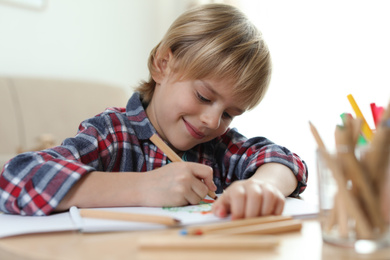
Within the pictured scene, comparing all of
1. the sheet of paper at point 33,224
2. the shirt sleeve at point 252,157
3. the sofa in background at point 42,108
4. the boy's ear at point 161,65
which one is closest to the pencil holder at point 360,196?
the sheet of paper at point 33,224

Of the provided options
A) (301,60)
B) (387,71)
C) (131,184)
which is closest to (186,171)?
(131,184)

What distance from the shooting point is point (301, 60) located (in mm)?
1782

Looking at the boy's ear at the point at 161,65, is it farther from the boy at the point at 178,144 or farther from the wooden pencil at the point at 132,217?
the wooden pencil at the point at 132,217

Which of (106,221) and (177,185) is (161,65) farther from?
(106,221)

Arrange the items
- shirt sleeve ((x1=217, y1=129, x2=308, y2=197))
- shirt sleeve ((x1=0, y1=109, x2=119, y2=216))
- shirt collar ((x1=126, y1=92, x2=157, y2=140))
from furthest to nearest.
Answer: shirt collar ((x1=126, y1=92, x2=157, y2=140)), shirt sleeve ((x1=217, y1=129, x2=308, y2=197)), shirt sleeve ((x1=0, y1=109, x2=119, y2=216))

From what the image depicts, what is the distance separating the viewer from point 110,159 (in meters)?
0.84

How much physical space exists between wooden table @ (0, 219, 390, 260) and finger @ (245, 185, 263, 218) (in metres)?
0.06

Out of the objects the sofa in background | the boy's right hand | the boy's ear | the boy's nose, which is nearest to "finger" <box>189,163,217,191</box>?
the boy's right hand

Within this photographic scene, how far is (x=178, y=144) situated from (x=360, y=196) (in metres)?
0.59

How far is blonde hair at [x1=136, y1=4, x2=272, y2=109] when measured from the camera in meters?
0.86

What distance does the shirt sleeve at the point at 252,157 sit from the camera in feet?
2.59

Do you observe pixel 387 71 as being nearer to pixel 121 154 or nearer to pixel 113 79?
pixel 121 154

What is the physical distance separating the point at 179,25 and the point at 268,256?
71 cm

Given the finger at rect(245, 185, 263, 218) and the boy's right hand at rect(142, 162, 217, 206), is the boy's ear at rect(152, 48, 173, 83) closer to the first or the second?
the boy's right hand at rect(142, 162, 217, 206)
